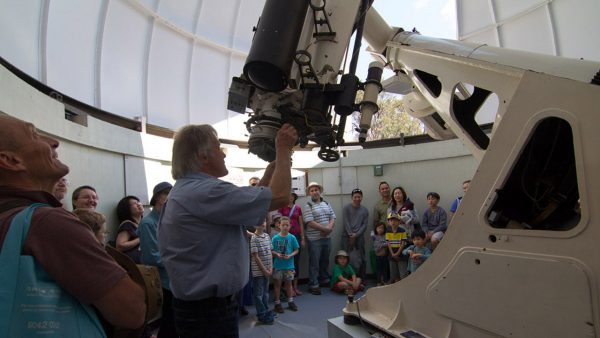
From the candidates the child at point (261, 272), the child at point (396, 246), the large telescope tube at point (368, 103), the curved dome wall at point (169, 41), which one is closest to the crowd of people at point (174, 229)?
the large telescope tube at point (368, 103)

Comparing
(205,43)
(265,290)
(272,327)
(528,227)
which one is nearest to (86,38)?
(205,43)

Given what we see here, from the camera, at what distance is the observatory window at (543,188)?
1.26 meters

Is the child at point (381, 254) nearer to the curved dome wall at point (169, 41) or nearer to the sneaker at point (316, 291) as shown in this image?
the sneaker at point (316, 291)

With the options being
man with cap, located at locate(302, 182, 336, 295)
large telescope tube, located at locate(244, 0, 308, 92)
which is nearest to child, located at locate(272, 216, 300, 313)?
man with cap, located at locate(302, 182, 336, 295)

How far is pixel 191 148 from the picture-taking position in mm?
1626

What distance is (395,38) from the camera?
7.21 feet

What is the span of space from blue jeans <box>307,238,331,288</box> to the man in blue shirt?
3.96 meters

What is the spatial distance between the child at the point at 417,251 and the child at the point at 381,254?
21.5 inches

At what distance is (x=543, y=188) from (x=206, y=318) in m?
1.49

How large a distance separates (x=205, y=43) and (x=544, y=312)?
6114 millimetres

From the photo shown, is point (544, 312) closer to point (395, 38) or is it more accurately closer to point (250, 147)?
point (250, 147)

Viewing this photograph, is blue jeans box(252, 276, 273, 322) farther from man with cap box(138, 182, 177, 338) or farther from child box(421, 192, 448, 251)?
child box(421, 192, 448, 251)

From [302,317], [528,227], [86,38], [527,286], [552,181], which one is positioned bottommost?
[302,317]

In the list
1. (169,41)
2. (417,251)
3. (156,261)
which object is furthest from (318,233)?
(169,41)
